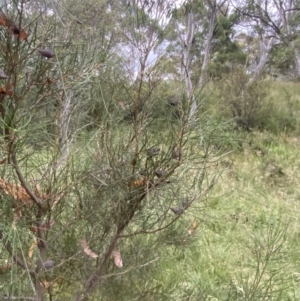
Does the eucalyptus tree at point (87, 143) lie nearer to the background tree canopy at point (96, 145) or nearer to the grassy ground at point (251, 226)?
the background tree canopy at point (96, 145)

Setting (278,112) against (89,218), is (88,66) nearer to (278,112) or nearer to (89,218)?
(89,218)

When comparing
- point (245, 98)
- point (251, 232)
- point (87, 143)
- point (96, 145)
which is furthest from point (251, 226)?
point (245, 98)

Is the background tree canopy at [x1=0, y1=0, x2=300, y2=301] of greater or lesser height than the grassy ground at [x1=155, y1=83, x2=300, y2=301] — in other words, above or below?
above

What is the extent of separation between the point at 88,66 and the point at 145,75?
16cm

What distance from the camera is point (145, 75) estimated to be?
1056 mm

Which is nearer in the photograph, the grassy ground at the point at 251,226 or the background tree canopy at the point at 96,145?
the background tree canopy at the point at 96,145

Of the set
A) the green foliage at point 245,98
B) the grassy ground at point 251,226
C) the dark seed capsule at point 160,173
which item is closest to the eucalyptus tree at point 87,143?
the dark seed capsule at point 160,173

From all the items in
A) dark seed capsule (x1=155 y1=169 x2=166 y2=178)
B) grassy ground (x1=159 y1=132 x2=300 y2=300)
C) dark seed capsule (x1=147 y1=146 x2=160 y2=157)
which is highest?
dark seed capsule (x1=147 y1=146 x2=160 y2=157)

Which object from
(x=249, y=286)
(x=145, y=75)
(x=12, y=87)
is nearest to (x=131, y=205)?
(x=145, y=75)

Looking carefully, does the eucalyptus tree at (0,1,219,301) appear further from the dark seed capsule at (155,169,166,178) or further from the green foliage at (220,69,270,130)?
the green foliage at (220,69,270,130)

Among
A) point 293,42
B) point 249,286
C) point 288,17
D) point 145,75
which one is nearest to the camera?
point 145,75

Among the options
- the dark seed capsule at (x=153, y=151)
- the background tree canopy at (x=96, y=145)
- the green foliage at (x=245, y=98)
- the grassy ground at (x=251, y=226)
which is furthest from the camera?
the green foliage at (x=245, y=98)

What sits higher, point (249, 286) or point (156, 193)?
point (156, 193)

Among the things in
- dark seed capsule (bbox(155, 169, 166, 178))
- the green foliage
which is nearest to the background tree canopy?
dark seed capsule (bbox(155, 169, 166, 178))
